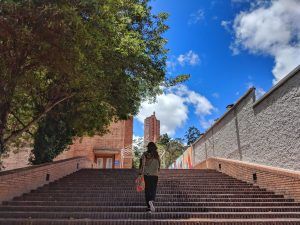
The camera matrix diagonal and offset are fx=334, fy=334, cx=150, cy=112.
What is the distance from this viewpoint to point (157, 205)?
820 cm

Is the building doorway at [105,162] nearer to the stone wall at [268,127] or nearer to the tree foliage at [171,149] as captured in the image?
the tree foliage at [171,149]

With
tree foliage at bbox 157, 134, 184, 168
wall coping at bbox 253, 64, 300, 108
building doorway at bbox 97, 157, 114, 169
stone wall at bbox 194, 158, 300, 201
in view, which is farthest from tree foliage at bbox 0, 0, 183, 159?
tree foliage at bbox 157, 134, 184, 168

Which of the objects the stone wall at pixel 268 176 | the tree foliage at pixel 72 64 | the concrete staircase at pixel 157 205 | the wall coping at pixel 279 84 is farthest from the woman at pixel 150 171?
the wall coping at pixel 279 84

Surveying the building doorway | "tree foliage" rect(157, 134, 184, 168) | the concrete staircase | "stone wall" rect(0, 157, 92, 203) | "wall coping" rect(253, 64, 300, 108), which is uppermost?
"tree foliage" rect(157, 134, 184, 168)

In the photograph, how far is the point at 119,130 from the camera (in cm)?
3183

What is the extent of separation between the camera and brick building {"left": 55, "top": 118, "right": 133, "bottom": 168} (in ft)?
98.5

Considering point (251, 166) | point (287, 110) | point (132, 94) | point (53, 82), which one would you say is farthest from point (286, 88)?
point (53, 82)

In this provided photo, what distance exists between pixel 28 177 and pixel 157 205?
4.32 metres

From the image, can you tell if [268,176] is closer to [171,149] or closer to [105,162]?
[105,162]

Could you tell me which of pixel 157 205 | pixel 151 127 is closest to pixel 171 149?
pixel 151 127

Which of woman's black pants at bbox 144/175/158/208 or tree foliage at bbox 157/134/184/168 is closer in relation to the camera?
woman's black pants at bbox 144/175/158/208

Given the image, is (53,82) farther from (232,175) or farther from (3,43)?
(232,175)

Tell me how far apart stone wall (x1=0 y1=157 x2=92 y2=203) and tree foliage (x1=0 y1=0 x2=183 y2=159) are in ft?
4.20

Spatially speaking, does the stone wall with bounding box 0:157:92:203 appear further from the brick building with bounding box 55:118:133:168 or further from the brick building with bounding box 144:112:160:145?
the brick building with bounding box 144:112:160:145
